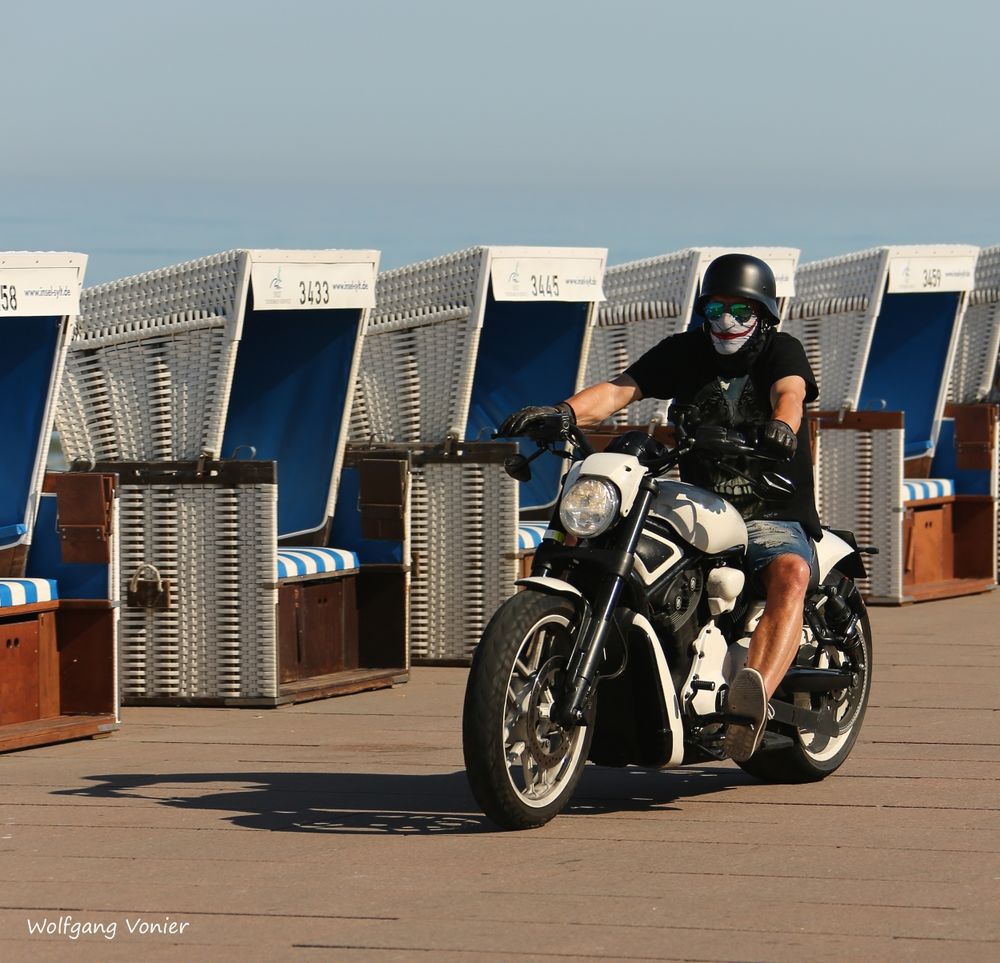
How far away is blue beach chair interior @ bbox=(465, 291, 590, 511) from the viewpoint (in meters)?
10.8

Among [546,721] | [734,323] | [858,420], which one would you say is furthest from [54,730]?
[858,420]

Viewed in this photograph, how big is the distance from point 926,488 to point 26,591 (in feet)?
21.1

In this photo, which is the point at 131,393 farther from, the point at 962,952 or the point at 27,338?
the point at 962,952

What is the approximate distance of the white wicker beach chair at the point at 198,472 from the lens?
8500mm

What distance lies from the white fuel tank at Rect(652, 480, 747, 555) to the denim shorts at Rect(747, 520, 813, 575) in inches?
5.9

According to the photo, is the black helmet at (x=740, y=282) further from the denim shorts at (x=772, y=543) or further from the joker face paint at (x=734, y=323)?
the denim shorts at (x=772, y=543)

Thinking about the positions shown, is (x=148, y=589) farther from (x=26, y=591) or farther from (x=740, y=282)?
(x=740, y=282)

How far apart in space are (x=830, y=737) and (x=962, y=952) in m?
2.28

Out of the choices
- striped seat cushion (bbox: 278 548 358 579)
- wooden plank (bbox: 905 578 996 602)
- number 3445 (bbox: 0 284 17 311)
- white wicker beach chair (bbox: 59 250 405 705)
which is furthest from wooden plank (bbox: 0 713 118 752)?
wooden plank (bbox: 905 578 996 602)

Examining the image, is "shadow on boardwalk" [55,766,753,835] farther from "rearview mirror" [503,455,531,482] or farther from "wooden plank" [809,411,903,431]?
"wooden plank" [809,411,903,431]

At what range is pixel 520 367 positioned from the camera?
10.9m

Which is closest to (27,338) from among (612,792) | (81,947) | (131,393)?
(131,393)

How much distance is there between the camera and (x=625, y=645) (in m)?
5.77

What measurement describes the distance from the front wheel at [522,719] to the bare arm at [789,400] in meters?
0.82
